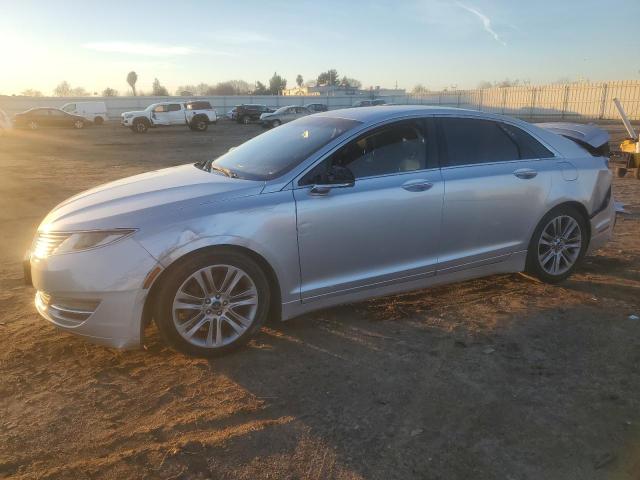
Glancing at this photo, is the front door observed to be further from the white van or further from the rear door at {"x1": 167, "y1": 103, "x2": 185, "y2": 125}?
the white van

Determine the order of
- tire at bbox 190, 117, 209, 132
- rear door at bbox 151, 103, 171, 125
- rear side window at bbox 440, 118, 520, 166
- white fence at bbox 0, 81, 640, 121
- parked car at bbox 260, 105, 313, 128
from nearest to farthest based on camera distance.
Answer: rear side window at bbox 440, 118, 520, 166, rear door at bbox 151, 103, 171, 125, tire at bbox 190, 117, 209, 132, parked car at bbox 260, 105, 313, 128, white fence at bbox 0, 81, 640, 121

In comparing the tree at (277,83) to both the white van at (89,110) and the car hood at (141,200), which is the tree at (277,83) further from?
the car hood at (141,200)

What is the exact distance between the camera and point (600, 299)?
4.41 metres

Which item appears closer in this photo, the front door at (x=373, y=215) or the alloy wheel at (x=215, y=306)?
the alloy wheel at (x=215, y=306)

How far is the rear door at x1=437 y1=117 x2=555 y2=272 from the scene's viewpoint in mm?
4121

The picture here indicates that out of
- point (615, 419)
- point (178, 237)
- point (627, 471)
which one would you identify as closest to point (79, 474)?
point (178, 237)

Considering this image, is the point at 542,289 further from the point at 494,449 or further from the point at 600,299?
the point at 494,449

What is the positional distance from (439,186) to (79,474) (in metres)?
3.04

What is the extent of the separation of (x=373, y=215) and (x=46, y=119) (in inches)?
1458

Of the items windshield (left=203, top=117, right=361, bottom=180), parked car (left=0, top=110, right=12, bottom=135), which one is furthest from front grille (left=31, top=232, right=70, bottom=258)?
parked car (left=0, top=110, right=12, bottom=135)

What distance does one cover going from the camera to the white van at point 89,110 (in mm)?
38481

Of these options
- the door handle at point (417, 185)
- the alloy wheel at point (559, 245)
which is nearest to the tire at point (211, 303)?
the door handle at point (417, 185)

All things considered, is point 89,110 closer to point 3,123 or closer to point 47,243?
point 3,123

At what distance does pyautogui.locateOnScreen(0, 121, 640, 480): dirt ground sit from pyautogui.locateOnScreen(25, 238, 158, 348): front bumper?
0.30 m
